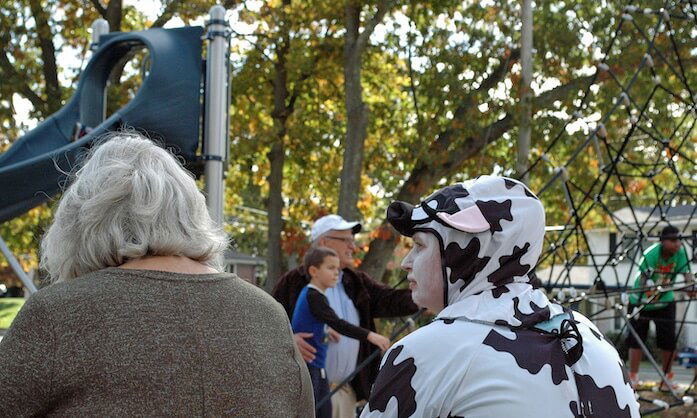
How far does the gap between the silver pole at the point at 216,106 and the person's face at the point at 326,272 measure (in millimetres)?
557

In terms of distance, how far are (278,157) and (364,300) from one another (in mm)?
7571

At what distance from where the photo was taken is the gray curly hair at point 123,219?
183cm

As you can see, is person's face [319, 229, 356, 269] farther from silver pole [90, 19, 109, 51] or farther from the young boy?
silver pole [90, 19, 109, 51]

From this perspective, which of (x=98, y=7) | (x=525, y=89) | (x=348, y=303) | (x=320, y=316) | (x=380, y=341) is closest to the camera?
(x=380, y=341)

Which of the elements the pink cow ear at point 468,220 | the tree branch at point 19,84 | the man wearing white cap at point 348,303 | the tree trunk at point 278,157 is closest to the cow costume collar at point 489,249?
the pink cow ear at point 468,220

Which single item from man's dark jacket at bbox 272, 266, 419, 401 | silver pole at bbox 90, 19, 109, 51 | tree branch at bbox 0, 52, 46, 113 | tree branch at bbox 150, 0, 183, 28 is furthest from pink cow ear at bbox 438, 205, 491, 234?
tree branch at bbox 0, 52, 46, 113

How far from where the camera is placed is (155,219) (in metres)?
1.84

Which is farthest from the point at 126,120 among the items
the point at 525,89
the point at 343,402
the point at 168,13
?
the point at 168,13

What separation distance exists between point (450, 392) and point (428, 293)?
260 millimetres

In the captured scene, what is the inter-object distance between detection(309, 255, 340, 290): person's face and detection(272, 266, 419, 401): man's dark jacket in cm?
23

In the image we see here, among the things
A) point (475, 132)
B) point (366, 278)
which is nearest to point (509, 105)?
point (475, 132)

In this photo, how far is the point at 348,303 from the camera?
4977mm

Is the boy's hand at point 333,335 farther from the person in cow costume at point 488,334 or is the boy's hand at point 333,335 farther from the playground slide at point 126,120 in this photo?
the person in cow costume at point 488,334

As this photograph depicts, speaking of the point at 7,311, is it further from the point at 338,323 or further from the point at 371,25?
the point at 371,25
